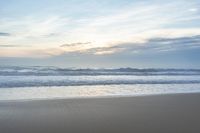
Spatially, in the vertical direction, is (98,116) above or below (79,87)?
below

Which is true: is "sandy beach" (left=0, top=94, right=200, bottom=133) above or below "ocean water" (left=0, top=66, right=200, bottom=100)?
below

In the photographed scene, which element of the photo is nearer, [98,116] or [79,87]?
[98,116]

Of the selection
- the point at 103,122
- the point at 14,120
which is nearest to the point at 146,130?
the point at 103,122

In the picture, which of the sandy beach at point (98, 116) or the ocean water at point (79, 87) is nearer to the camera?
the sandy beach at point (98, 116)

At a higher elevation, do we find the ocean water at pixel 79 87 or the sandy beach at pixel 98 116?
the ocean water at pixel 79 87

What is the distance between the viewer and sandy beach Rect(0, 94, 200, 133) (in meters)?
6.50

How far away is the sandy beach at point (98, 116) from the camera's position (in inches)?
256

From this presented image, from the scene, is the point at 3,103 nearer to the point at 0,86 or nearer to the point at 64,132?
the point at 64,132

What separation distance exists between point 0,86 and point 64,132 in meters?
9.35

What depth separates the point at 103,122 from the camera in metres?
7.16

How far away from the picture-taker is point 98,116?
311 inches

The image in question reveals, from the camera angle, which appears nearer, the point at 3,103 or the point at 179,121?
the point at 179,121

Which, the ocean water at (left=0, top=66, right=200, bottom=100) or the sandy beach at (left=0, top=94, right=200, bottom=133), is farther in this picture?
the ocean water at (left=0, top=66, right=200, bottom=100)

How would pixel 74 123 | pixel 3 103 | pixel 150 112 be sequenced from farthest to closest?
pixel 3 103 < pixel 150 112 < pixel 74 123
